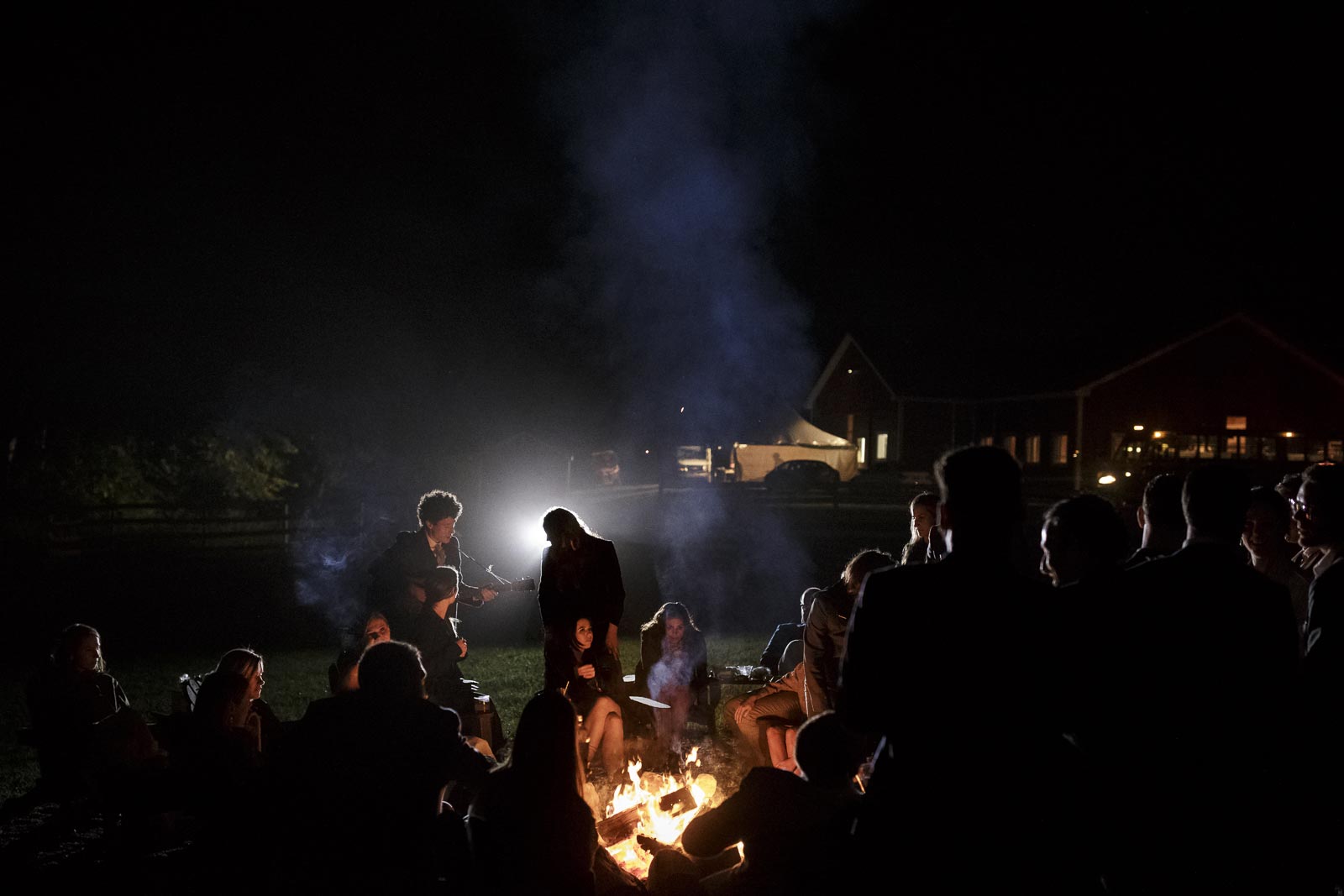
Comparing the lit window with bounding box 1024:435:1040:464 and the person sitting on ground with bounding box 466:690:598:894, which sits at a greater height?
the lit window with bounding box 1024:435:1040:464

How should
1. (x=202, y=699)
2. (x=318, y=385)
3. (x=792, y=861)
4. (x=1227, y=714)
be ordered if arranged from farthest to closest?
(x=318, y=385), (x=202, y=699), (x=792, y=861), (x=1227, y=714)

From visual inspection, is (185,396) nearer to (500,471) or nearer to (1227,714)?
(500,471)

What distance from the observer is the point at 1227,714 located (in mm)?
2693

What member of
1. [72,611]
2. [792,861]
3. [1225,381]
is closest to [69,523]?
[72,611]

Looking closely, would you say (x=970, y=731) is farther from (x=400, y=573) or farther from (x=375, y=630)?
(x=400, y=573)

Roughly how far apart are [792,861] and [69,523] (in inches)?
861

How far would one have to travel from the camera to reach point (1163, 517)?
3.69 m

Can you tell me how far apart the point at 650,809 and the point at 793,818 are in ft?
7.08

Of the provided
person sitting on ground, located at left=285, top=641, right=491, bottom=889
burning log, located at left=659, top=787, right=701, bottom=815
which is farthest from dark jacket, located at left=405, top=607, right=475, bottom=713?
person sitting on ground, located at left=285, top=641, right=491, bottom=889

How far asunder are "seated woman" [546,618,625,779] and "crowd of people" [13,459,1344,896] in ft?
5.41

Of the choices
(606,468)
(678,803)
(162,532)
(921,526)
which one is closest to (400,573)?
(678,803)

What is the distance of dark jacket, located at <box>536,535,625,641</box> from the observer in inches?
233

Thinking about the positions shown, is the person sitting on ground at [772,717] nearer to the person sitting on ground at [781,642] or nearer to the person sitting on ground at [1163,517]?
the person sitting on ground at [781,642]

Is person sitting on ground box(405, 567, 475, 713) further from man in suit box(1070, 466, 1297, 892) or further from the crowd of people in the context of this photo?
man in suit box(1070, 466, 1297, 892)
